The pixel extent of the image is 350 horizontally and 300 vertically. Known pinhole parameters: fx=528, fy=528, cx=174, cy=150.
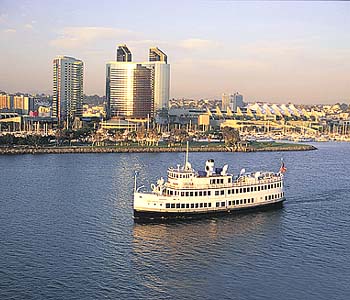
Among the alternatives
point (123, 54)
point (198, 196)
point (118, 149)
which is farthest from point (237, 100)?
point (198, 196)

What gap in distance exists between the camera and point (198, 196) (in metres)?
12.2

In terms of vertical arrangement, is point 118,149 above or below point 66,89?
below

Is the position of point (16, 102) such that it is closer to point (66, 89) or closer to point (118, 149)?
point (66, 89)

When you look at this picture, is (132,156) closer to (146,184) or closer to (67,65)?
(146,184)

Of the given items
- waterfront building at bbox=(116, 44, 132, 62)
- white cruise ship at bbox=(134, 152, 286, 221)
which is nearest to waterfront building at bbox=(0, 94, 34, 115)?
waterfront building at bbox=(116, 44, 132, 62)

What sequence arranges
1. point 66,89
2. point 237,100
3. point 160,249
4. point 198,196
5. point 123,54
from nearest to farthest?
point 160,249
point 198,196
point 66,89
point 123,54
point 237,100

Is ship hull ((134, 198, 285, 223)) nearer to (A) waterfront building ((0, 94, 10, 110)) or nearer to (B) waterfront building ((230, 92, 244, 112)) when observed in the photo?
(A) waterfront building ((0, 94, 10, 110))

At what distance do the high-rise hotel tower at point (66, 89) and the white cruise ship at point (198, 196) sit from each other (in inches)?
1513

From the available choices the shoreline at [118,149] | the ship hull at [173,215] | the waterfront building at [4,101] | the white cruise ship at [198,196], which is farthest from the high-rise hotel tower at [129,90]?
the ship hull at [173,215]

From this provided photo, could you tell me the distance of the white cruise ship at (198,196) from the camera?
1190cm

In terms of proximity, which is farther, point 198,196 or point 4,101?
point 4,101

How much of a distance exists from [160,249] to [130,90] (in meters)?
42.4

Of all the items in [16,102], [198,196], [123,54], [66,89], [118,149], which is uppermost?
[123,54]

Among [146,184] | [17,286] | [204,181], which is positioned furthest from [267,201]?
[17,286]
